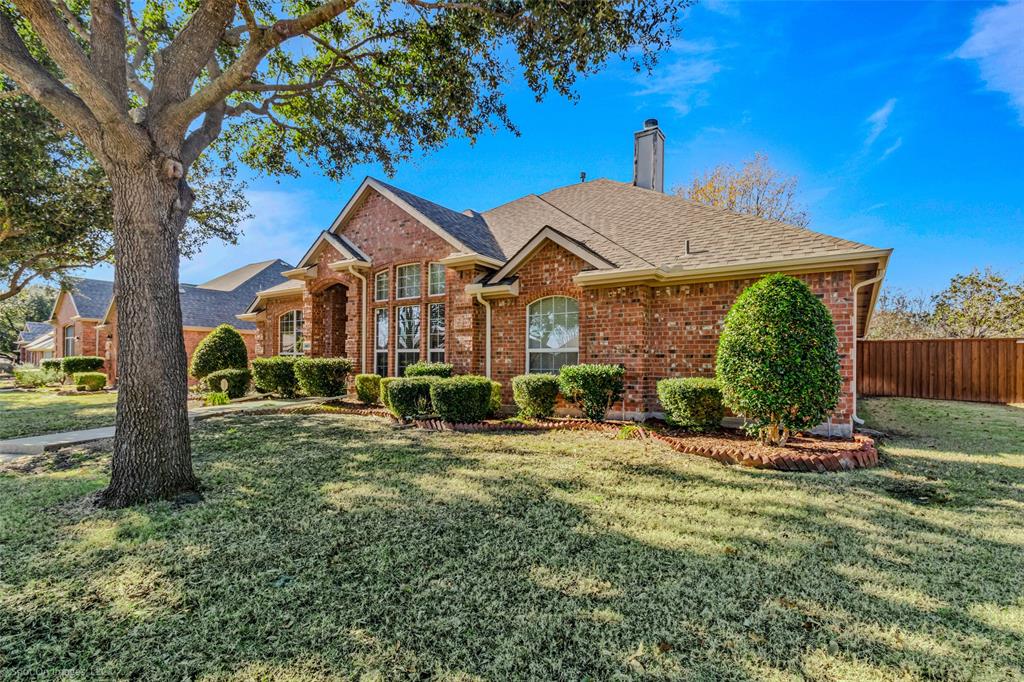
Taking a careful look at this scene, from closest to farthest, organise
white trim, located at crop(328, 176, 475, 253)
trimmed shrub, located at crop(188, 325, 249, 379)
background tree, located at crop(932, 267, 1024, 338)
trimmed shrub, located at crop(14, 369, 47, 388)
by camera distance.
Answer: white trim, located at crop(328, 176, 475, 253) → trimmed shrub, located at crop(188, 325, 249, 379) → background tree, located at crop(932, 267, 1024, 338) → trimmed shrub, located at crop(14, 369, 47, 388)

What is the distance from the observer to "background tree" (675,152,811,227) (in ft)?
76.3

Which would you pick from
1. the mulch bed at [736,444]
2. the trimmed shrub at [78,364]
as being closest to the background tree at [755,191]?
the mulch bed at [736,444]

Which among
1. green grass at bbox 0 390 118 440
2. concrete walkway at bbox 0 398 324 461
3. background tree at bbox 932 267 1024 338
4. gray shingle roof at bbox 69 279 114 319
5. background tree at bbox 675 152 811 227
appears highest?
background tree at bbox 675 152 811 227

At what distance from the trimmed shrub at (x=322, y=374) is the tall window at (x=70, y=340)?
25509 millimetres

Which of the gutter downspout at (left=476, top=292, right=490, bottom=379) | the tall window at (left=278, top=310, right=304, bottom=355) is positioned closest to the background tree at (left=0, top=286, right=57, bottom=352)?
the tall window at (left=278, top=310, right=304, bottom=355)

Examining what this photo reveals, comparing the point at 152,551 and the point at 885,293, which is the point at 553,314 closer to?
the point at 152,551

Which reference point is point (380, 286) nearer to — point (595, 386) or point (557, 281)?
point (557, 281)

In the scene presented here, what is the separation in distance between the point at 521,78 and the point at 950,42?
8387 mm

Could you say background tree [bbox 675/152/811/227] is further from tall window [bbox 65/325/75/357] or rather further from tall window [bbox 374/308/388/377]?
tall window [bbox 65/325/75/357]

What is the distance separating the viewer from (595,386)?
8.90 metres

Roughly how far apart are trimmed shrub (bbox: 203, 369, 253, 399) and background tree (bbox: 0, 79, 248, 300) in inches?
192

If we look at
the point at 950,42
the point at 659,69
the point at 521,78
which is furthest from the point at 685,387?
the point at 950,42

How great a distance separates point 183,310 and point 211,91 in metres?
24.1

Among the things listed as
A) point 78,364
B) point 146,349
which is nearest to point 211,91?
point 146,349
